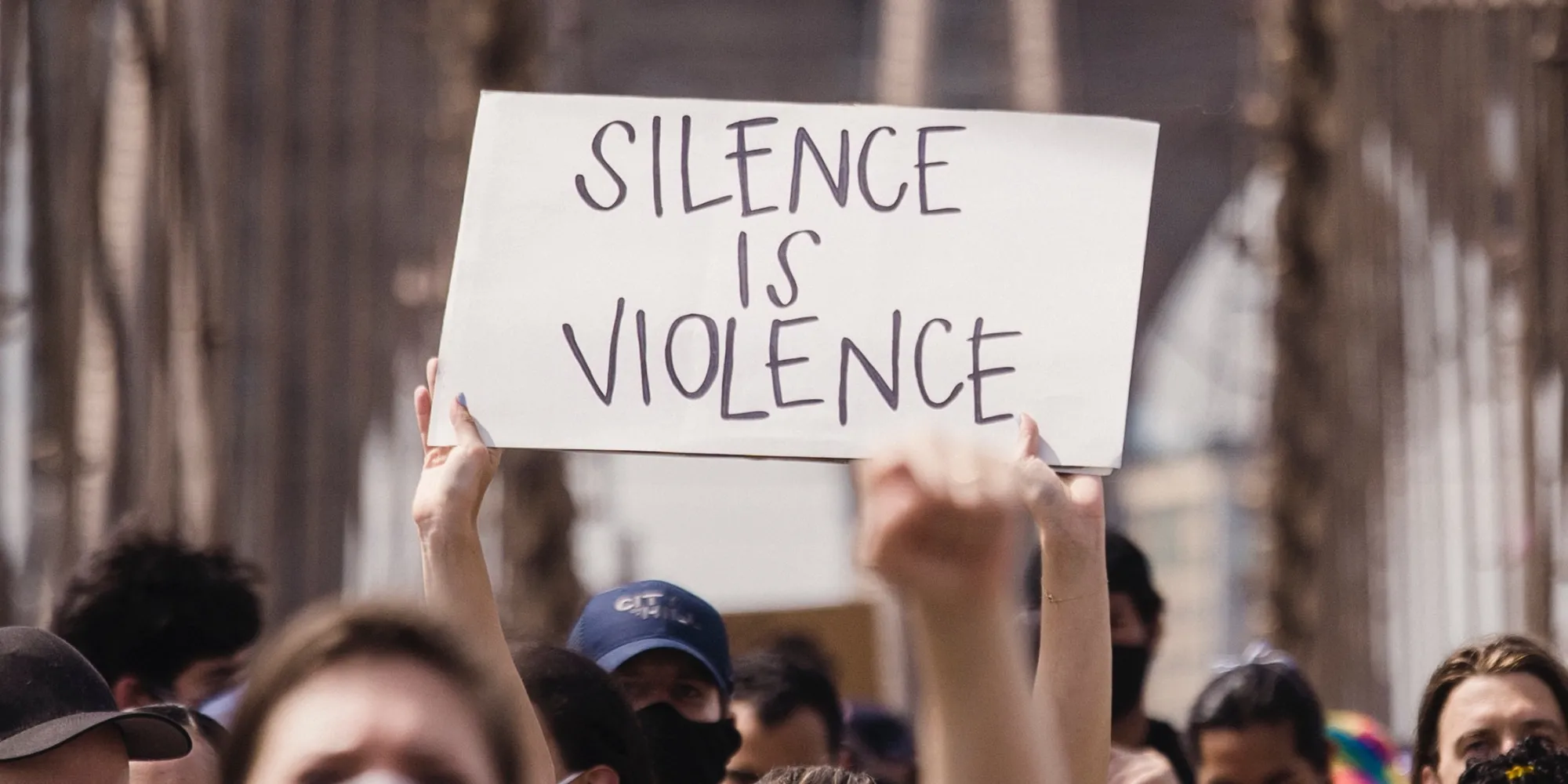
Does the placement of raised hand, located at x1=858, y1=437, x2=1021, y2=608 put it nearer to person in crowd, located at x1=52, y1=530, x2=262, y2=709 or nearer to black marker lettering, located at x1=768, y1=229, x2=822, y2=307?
black marker lettering, located at x1=768, y1=229, x2=822, y2=307

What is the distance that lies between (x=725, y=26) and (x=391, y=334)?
915cm

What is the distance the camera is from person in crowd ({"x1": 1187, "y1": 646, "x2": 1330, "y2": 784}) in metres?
5.27

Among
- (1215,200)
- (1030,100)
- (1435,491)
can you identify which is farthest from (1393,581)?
(1215,200)

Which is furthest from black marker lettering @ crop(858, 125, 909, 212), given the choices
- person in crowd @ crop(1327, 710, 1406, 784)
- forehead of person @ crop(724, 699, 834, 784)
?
person in crowd @ crop(1327, 710, 1406, 784)

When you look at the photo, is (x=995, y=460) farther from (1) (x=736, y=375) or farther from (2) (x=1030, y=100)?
(2) (x=1030, y=100)

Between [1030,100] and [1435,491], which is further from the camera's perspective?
[1435,491]

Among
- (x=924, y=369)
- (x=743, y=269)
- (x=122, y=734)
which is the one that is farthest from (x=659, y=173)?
(x=122, y=734)

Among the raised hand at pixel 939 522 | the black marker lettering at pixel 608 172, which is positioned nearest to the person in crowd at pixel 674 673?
the black marker lettering at pixel 608 172

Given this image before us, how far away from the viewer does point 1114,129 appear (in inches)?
137

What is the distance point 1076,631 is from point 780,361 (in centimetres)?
57

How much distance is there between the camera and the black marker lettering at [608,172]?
362cm

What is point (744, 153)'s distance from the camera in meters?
3.61

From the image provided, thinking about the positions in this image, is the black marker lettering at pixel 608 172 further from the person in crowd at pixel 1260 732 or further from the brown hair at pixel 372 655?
the person in crowd at pixel 1260 732

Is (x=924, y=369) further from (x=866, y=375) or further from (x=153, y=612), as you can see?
(x=153, y=612)
